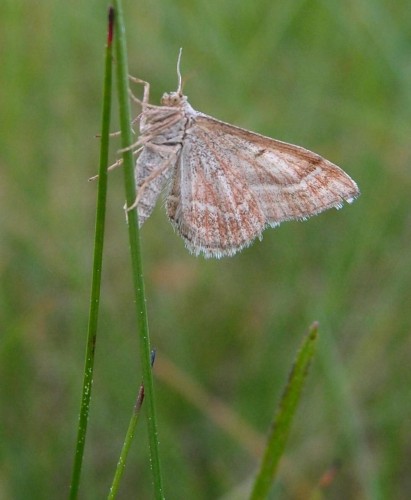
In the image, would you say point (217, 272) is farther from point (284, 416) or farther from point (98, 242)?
point (98, 242)

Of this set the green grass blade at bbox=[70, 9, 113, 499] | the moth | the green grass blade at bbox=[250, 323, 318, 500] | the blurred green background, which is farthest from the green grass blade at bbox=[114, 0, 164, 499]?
the blurred green background

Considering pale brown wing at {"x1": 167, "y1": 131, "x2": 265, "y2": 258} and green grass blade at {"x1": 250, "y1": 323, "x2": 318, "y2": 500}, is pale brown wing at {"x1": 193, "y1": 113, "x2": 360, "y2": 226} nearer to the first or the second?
pale brown wing at {"x1": 167, "y1": 131, "x2": 265, "y2": 258}

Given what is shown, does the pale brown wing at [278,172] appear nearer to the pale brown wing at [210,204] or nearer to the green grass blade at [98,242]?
the pale brown wing at [210,204]

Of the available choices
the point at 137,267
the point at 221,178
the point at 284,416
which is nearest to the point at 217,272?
the point at 221,178

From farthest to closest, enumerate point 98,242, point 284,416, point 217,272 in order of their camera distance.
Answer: point 217,272 < point 284,416 < point 98,242

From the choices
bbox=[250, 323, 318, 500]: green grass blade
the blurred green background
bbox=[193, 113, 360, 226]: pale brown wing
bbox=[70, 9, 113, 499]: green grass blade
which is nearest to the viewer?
bbox=[70, 9, 113, 499]: green grass blade
